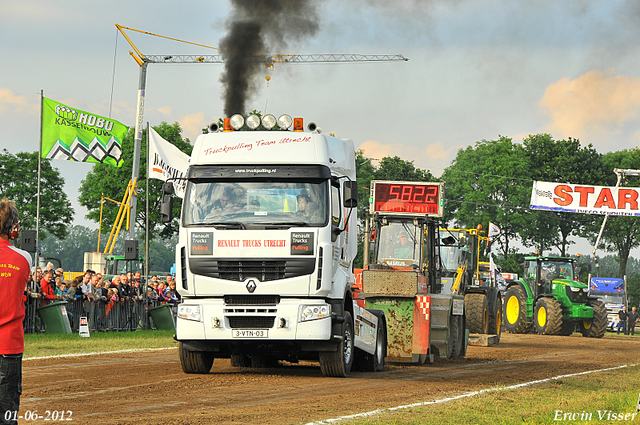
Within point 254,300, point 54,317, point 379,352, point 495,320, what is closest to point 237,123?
point 254,300

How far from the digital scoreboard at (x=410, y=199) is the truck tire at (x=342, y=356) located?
20.7ft

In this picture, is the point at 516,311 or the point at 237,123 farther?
the point at 516,311

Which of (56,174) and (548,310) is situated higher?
(56,174)

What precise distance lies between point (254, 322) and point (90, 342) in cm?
913

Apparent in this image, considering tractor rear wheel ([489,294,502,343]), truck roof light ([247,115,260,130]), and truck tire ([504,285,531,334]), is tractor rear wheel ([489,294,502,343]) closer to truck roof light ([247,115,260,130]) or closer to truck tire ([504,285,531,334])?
truck tire ([504,285,531,334])

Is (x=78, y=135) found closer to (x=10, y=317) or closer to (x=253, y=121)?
(x=253, y=121)

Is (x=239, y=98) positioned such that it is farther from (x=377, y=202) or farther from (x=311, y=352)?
(x=311, y=352)

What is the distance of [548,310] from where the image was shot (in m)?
32.9

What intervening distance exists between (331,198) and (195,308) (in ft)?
8.61

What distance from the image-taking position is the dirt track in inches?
367

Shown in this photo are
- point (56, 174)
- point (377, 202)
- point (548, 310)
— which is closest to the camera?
point (377, 202)

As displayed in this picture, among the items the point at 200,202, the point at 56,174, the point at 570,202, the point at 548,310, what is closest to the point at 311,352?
the point at 200,202

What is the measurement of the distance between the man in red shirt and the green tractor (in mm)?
28999

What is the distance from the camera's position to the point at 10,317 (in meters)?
6.09
